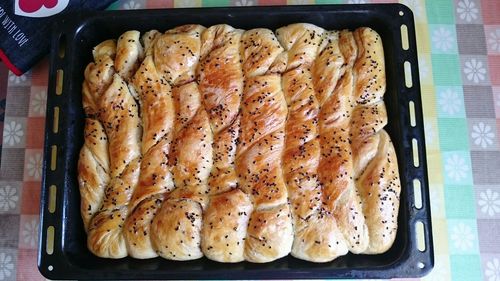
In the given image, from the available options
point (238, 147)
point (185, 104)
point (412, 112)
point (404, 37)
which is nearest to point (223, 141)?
point (238, 147)

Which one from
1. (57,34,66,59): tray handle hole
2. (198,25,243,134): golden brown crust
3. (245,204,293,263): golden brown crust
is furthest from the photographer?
(57,34,66,59): tray handle hole

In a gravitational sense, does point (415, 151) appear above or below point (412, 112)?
below

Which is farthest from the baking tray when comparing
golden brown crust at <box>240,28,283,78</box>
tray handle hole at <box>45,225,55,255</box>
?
golden brown crust at <box>240,28,283,78</box>

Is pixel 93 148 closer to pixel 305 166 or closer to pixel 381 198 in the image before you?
pixel 305 166

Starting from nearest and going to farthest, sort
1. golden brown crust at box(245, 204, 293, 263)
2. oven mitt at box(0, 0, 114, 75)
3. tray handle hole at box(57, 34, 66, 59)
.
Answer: golden brown crust at box(245, 204, 293, 263), tray handle hole at box(57, 34, 66, 59), oven mitt at box(0, 0, 114, 75)

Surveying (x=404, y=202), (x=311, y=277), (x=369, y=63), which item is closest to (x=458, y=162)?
(x=404, y=202)

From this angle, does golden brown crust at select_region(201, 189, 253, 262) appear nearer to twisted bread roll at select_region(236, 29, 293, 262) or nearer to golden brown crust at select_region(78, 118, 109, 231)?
twisted bread roll at select_region(236, 29, 293, 262)

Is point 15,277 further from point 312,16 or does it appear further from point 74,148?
point 312,16
